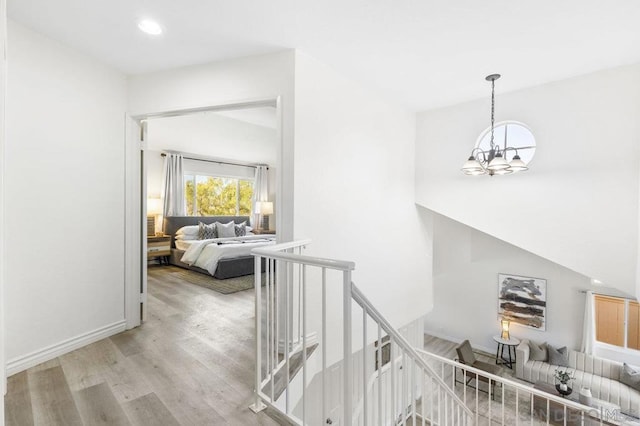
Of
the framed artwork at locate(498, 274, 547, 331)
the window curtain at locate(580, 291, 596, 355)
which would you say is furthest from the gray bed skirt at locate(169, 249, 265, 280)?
the window curtain at locate(580, 291, 596, 355)

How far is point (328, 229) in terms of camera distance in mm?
3039

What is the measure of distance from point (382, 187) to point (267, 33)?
2.25m

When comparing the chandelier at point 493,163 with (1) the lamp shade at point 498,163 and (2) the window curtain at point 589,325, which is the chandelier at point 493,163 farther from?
(2) the window curtain at point 589,325

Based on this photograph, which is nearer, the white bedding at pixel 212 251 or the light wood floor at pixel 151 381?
the light wood floor at pixel 151 381

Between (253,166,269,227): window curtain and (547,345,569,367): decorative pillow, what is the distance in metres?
7.01

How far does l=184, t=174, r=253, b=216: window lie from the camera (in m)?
7.00

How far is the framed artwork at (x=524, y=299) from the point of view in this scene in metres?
6.50

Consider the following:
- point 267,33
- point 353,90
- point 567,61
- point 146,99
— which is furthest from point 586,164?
point 146,99

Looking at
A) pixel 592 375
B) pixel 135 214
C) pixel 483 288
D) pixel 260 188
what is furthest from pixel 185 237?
pixel 592 375

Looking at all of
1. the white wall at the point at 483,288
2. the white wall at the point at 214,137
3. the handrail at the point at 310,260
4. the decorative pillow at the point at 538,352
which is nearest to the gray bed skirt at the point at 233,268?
the white wall at the point at 214,137

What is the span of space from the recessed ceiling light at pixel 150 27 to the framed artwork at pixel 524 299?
24.2 feet

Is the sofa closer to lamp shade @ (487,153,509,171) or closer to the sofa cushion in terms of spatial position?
the sofa cushion

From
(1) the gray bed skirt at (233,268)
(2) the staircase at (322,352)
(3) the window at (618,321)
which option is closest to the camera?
(2) the staircase at (322,352)

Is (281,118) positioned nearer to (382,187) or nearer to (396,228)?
(382,187)
